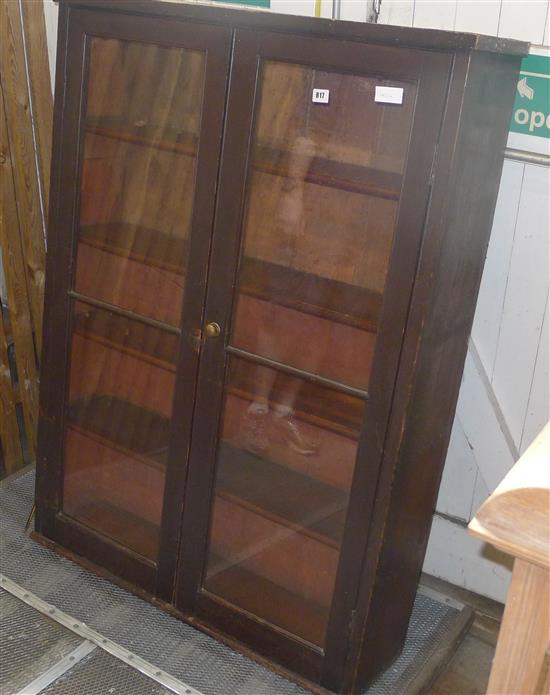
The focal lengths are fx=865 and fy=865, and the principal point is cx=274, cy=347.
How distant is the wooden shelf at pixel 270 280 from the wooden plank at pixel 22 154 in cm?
74

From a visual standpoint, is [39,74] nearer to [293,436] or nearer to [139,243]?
[139,243]

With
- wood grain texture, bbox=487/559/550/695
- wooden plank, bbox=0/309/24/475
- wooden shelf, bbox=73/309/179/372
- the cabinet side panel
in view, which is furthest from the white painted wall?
wooden plank, bbox=0/309/24/475

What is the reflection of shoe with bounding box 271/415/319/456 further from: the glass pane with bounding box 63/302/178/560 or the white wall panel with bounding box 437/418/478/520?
the white wall panel with bounding box 437/418/478/520

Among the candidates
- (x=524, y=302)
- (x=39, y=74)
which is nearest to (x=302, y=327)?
(x=524, y=302)

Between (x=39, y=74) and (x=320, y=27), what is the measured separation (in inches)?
58.5

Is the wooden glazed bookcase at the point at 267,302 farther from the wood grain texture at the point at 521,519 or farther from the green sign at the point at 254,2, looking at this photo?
the wood grain texture at the point at 521,519

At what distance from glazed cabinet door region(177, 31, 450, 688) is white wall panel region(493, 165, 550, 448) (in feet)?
1.89

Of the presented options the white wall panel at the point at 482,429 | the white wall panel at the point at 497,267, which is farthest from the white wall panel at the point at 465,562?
the white wall panel at the point at 497,267

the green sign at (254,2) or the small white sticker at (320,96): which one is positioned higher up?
the green sign at (254,2)

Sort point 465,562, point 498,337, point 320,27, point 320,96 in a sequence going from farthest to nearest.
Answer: point 465,562, point 498,337, point 320,96, point 320,27

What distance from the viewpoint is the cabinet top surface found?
173cm

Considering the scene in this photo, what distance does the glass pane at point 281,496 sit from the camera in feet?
7.13

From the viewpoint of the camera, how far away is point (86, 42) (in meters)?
2.30

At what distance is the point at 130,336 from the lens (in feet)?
8.10
